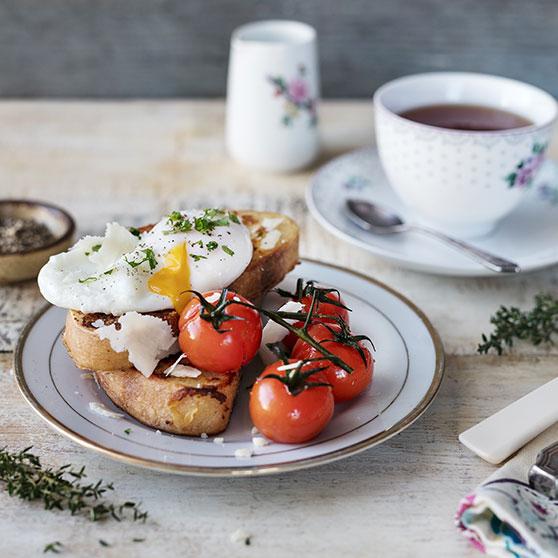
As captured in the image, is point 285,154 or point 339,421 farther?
point 285,154

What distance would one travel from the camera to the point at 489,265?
6.05 feet

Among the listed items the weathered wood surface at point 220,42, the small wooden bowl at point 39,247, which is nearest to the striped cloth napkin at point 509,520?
the small wooden bowl at point 39,247

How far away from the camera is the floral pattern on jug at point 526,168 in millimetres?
1983

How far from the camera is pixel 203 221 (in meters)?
1.54

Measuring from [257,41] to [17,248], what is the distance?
1.06 meters

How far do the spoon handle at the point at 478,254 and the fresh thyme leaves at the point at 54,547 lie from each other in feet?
3.54

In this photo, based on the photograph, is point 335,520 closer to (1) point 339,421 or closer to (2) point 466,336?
(1) point 339,421

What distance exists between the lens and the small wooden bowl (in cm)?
187

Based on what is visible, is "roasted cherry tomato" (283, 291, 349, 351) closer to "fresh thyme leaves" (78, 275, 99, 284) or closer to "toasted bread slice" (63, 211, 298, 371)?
"toasted bread slice" (63, 211, 298, 371)

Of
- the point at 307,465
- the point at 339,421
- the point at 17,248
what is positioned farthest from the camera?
the point at 17,248

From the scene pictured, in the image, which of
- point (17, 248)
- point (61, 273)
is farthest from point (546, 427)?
point (17, 248)

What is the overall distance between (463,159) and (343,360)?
0.80m

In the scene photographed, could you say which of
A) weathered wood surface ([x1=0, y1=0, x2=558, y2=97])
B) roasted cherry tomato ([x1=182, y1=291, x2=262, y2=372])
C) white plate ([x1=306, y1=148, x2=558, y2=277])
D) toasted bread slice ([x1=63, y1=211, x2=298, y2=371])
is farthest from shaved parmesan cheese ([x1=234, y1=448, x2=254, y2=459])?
weathered wood surface ([x1=0, y1=0, x2=558, y2=97])

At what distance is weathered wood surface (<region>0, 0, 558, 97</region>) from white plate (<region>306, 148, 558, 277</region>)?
88 centimetres
